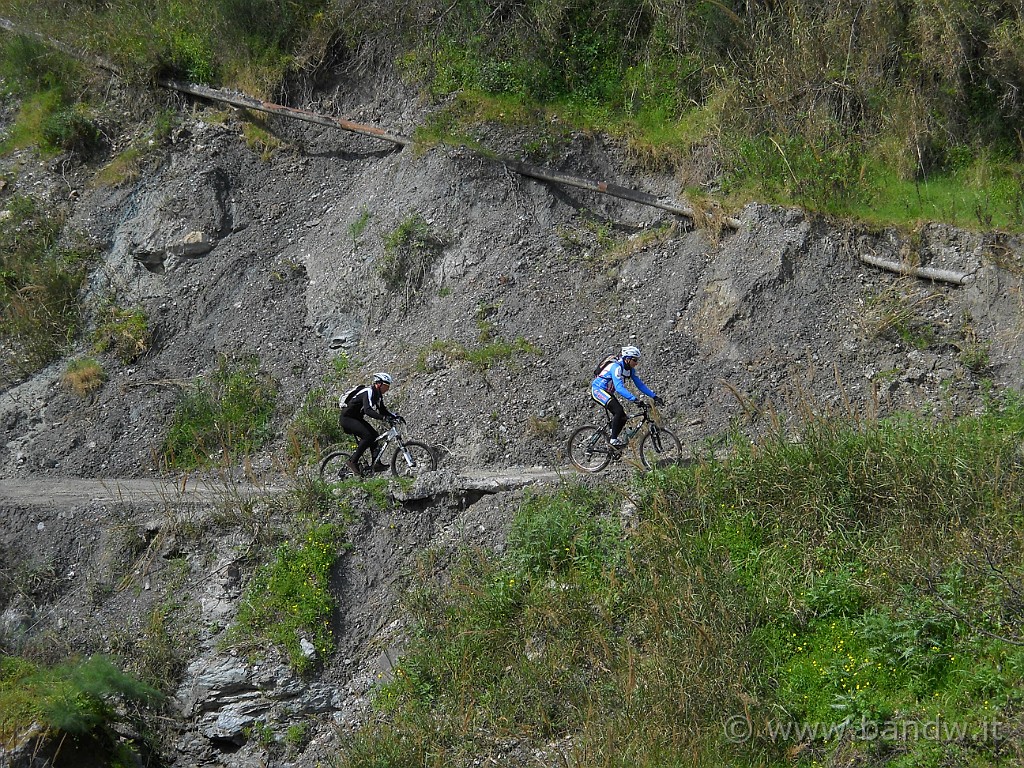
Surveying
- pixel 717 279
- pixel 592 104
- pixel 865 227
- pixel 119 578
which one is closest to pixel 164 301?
pixel 119 578

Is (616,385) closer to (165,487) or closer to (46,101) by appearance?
(165,487)

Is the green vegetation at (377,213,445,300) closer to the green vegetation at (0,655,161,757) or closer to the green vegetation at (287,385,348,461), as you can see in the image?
the green vegetation at (287,385,348,461)

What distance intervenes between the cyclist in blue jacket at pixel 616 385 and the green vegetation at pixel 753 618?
1234mm

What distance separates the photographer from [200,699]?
9.96m

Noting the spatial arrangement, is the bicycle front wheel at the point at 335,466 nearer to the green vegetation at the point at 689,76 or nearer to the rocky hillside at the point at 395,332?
the rocky hillside at the point at 395,332

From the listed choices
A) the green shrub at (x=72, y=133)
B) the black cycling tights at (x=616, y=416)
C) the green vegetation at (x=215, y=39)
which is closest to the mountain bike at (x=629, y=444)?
the black cycling tights at (x=616, y=416)

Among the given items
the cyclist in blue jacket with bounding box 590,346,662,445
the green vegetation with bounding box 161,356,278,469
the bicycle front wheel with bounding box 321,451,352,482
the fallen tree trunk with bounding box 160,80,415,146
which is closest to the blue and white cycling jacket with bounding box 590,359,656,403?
the cyclist in blue jacket with bounding box 590,346,662,445

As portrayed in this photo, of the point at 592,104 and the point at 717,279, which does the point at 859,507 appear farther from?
the point at 592,104

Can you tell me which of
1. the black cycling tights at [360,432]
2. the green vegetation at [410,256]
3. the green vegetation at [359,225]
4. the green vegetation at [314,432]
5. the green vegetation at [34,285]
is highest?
the green vegetation at [34,285]

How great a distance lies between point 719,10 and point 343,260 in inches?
Answer: 327

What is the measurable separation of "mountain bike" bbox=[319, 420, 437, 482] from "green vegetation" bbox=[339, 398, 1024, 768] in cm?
220

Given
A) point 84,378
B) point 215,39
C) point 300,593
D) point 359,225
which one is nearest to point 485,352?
point 359,225

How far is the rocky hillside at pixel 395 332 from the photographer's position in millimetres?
10820

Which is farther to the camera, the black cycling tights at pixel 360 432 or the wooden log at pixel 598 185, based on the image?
the wooden log at pixel 598 185
